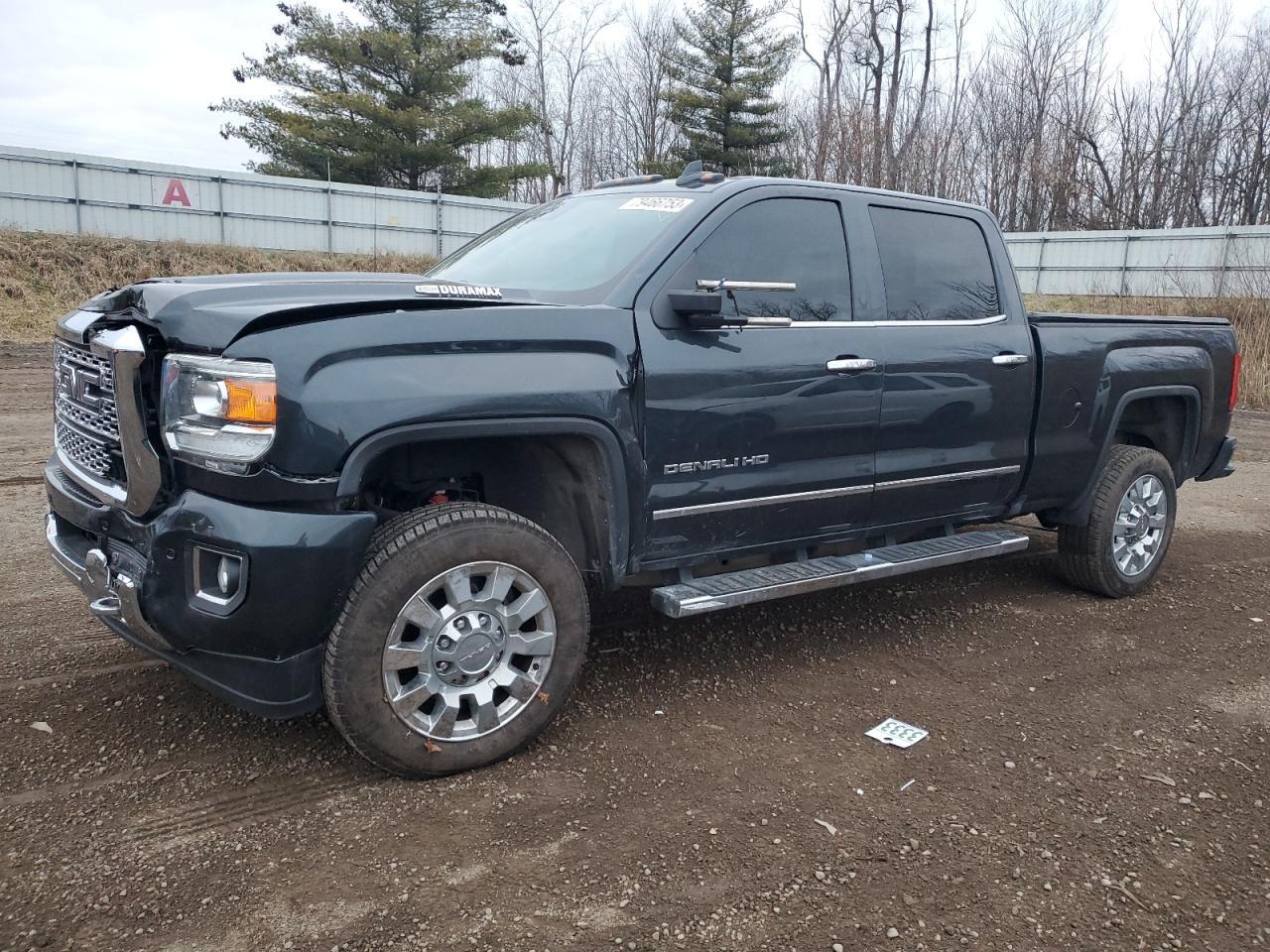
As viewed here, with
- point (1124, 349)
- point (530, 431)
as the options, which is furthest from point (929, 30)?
point (530, 431)

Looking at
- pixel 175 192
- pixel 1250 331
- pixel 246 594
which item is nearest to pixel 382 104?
pixel 175 192

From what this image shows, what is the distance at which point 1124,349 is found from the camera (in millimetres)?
5262

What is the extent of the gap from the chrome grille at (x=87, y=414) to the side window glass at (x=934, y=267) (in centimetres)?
307

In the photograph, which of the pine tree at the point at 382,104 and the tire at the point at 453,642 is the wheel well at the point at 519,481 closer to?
the tire at the point at 453,642

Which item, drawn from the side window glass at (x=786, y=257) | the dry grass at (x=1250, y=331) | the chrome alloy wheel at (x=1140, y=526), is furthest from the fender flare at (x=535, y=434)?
the dry grass at (x=1250, y=331)

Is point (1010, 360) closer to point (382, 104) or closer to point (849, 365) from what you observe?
point (849, 365)

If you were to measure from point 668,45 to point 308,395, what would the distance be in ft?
137

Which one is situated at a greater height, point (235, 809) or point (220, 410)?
point (220, 410)

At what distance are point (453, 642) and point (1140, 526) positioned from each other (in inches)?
165

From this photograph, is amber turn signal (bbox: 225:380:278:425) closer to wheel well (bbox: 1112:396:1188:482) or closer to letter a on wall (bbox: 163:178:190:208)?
wheel well (bbox: 1112:396:1188:482)

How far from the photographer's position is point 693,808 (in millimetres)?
3098

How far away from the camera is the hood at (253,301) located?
287 cm

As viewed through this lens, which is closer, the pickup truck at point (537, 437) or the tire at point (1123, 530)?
the pickup truck at point (537, 437)

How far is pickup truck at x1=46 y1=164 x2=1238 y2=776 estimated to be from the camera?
9.46 feet
